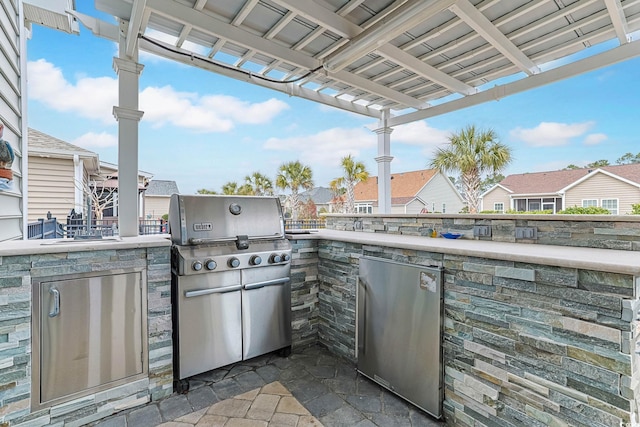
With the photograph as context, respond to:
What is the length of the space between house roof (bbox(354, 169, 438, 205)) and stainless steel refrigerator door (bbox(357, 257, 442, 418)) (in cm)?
970

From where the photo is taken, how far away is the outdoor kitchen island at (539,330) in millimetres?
1224

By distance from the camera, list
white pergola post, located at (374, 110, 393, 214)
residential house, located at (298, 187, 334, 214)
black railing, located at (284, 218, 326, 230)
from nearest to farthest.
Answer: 1. white pergola post, located at (374, 110, 393, 214)
2. black railing, located at (284, 218, 326, 230)
3. residential house, located at (298, 187, 334, 214)

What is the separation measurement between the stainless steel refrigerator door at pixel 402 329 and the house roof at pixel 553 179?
6211 mm

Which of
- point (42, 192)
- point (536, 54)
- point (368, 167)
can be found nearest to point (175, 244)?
point (42, 192)

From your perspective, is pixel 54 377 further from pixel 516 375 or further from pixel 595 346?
pixel 595 346

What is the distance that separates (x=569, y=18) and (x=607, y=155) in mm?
6398

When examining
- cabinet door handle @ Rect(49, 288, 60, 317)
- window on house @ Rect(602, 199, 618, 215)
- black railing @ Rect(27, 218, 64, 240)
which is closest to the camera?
cabinet door handle @ Rect(49, 288, 60, 317)

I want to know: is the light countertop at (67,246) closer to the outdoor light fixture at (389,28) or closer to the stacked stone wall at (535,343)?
the stacked stone wall at (535,343)

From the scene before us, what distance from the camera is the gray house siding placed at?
7.34 ft

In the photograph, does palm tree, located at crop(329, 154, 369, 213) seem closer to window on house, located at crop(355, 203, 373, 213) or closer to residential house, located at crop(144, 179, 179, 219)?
window on house, located at crop(355, 203, 373, 213)

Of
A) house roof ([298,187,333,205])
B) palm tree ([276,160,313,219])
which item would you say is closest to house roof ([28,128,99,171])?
palm tree ([276,160,313,219])

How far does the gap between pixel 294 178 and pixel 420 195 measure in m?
5.05

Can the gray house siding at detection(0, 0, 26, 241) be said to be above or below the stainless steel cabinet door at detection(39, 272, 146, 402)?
above

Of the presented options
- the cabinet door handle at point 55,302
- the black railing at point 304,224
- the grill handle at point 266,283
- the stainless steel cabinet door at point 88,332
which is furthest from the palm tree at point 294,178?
the cabinet door handle at point 55,302
